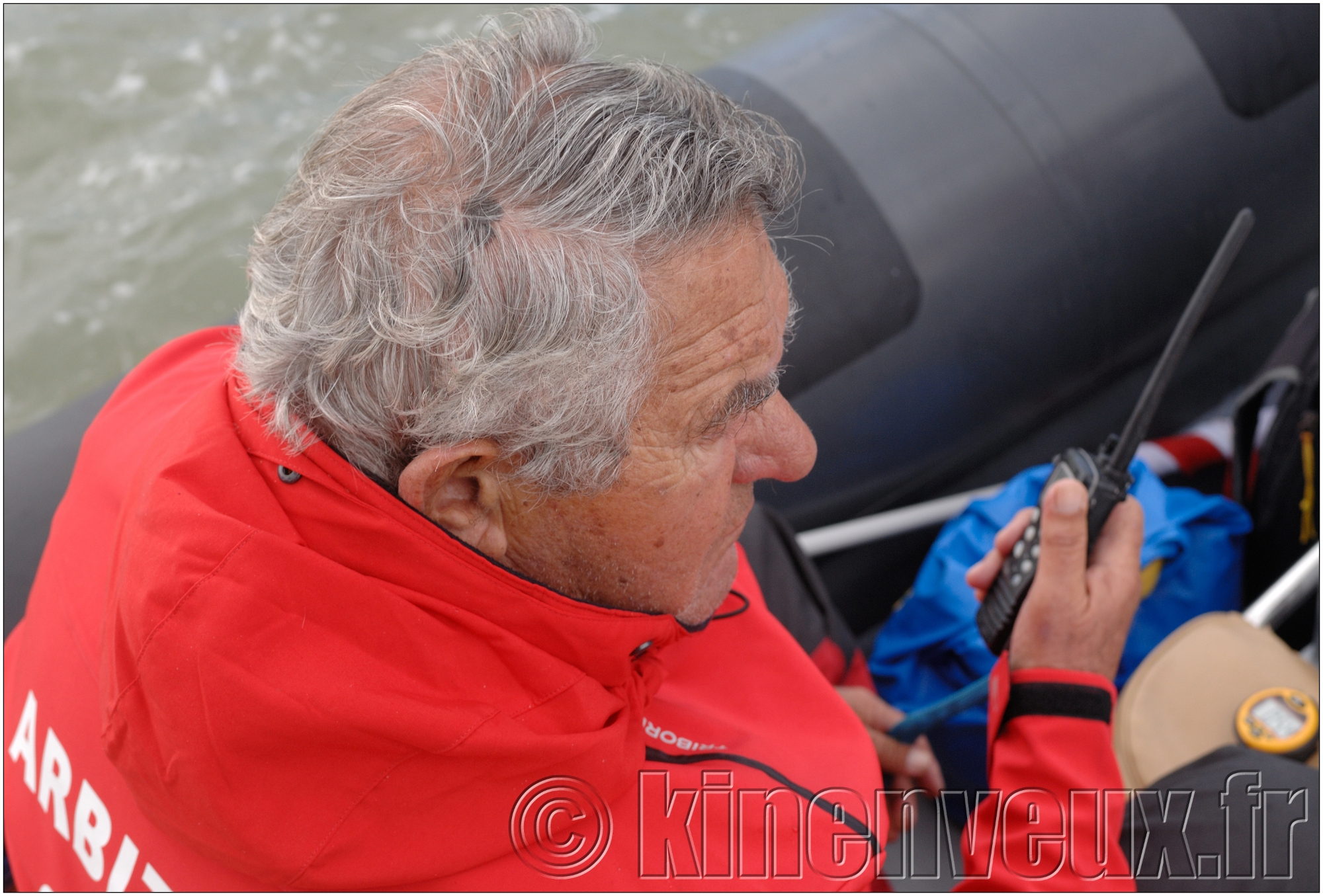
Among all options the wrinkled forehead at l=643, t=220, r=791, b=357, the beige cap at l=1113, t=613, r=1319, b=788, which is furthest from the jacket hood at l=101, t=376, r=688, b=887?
the beige cap at l=1113, t=613, r=1319, b=788

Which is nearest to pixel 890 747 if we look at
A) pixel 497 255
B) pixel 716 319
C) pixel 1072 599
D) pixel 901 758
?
pixel 901 758

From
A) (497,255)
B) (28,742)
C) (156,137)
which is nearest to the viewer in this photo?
(497,255)

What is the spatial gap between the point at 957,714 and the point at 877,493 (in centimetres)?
40

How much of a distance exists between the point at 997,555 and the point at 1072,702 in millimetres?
221

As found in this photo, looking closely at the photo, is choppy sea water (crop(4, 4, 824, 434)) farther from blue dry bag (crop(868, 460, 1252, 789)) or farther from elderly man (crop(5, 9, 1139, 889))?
elderly man (crop(5, 9, 1139, 889))

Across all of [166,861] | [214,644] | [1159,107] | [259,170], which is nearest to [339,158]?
[214,644]

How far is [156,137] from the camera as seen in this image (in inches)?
109

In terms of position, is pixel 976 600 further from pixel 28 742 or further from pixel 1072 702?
pixel 28 742

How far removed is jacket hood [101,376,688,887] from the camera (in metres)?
0.68

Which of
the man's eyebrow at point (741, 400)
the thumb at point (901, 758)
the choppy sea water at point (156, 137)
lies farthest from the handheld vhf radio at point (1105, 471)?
the choppy sea water at point (156, 137)

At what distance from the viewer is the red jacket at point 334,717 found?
681mm

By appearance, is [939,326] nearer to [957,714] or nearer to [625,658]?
[957,714]

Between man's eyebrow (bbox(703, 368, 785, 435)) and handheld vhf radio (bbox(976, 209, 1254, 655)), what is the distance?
18.4 inches

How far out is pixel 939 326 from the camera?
1540mm
